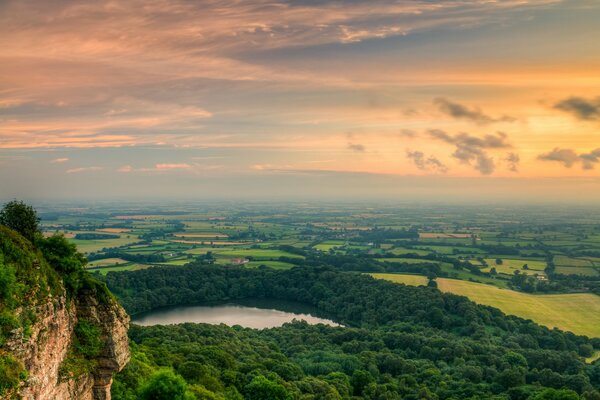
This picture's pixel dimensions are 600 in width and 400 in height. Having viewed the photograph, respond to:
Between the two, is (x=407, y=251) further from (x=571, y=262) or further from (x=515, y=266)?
(x=571, y=262)

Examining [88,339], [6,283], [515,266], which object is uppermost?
[6,283]

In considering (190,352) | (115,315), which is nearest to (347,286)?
(190,352)

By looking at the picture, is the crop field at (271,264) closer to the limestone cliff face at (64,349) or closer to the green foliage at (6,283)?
the limestone cliff face at (64,349)

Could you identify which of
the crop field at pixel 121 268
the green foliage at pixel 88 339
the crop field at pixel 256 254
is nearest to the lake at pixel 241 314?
the crop field at pixel 121 268

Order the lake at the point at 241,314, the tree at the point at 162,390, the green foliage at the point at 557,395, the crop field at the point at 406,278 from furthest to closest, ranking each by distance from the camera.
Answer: the crop field at the point at 406,278
the lake at the point at 241,314
the green foliage at the point at 557,395
the tree at the point at 162,390

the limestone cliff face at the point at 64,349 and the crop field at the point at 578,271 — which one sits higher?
the limestone cliff face at the point at 64,349

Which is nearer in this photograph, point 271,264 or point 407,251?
point 271,264


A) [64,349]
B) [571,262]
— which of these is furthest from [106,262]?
[571,262]

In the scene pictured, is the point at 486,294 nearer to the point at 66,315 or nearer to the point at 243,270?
the point at 243,270
